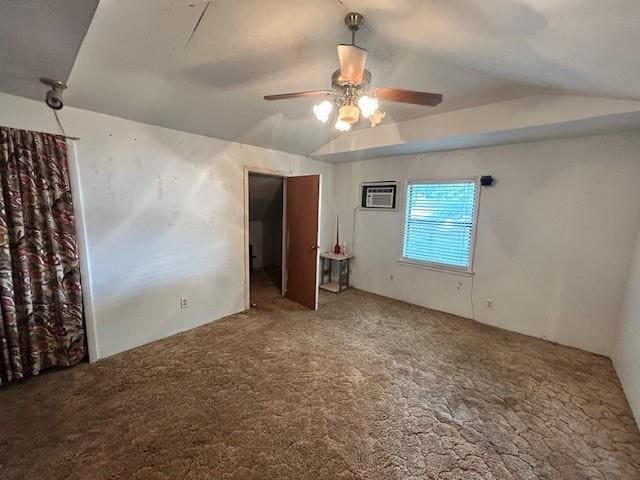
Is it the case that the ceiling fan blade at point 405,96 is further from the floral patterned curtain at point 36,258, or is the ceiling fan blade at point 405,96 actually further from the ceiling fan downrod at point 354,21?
the floral patterned curtain at point 36,258

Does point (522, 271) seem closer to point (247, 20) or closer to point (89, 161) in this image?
point (247, 20)

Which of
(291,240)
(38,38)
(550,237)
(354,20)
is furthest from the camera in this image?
(291,240)

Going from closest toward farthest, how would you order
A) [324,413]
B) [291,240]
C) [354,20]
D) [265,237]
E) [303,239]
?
[354,20], [324,413], [303,239], [291,240], [265,237]

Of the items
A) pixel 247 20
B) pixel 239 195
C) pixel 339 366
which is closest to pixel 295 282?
pixel 239 195

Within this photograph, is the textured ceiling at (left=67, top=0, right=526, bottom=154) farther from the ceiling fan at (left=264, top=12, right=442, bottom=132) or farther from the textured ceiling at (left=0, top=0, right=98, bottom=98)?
the ceiling fan at (left=264, top=12, right=442, bottom=132)

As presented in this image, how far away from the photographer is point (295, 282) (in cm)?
407

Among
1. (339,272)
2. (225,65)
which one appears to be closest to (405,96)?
(225,65)

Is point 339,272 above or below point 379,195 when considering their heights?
below

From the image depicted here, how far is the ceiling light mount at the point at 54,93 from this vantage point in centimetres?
183

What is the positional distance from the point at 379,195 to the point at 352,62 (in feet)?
9.54

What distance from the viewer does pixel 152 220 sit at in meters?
2.72

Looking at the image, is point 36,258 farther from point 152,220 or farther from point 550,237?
point 550,237

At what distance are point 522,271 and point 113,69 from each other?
173 inches

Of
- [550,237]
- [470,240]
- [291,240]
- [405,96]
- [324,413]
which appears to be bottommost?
[324,413]
